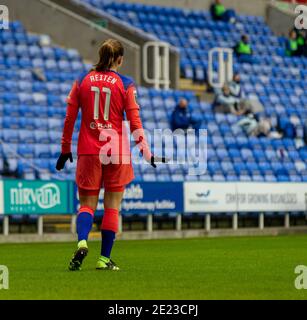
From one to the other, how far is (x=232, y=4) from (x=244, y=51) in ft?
12.6

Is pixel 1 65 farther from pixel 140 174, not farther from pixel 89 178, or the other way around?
pixel 89 178

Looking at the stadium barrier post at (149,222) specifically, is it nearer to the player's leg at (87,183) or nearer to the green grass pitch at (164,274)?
the green grass pitch at (164,274)

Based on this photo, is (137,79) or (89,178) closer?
(89,178)

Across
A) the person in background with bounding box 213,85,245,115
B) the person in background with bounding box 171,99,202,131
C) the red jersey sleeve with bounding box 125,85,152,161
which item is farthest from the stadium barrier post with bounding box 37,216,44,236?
the red jersey sleeve with bounding box 125,85,152,161

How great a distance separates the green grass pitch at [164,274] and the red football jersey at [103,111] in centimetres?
120

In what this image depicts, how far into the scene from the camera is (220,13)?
113ft

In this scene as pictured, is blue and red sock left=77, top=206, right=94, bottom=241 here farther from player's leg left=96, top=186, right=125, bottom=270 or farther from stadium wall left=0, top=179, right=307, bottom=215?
stadium wall left=0, top=179, right=307, bottom=215

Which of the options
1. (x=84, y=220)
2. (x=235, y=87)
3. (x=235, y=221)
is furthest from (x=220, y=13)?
(x=84, y=220)

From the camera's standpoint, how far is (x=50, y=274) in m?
10.5

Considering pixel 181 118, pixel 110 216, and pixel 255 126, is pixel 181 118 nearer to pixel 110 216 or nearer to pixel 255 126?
pixel 255 126

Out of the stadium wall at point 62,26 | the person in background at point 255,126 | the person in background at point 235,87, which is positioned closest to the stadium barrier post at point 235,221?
the person in background at point 255,126

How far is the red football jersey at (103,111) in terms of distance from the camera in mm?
10625

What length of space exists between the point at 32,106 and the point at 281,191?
5.78m

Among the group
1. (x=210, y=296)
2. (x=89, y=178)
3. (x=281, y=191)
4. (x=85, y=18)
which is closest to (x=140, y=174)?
(x=281, y=191)
